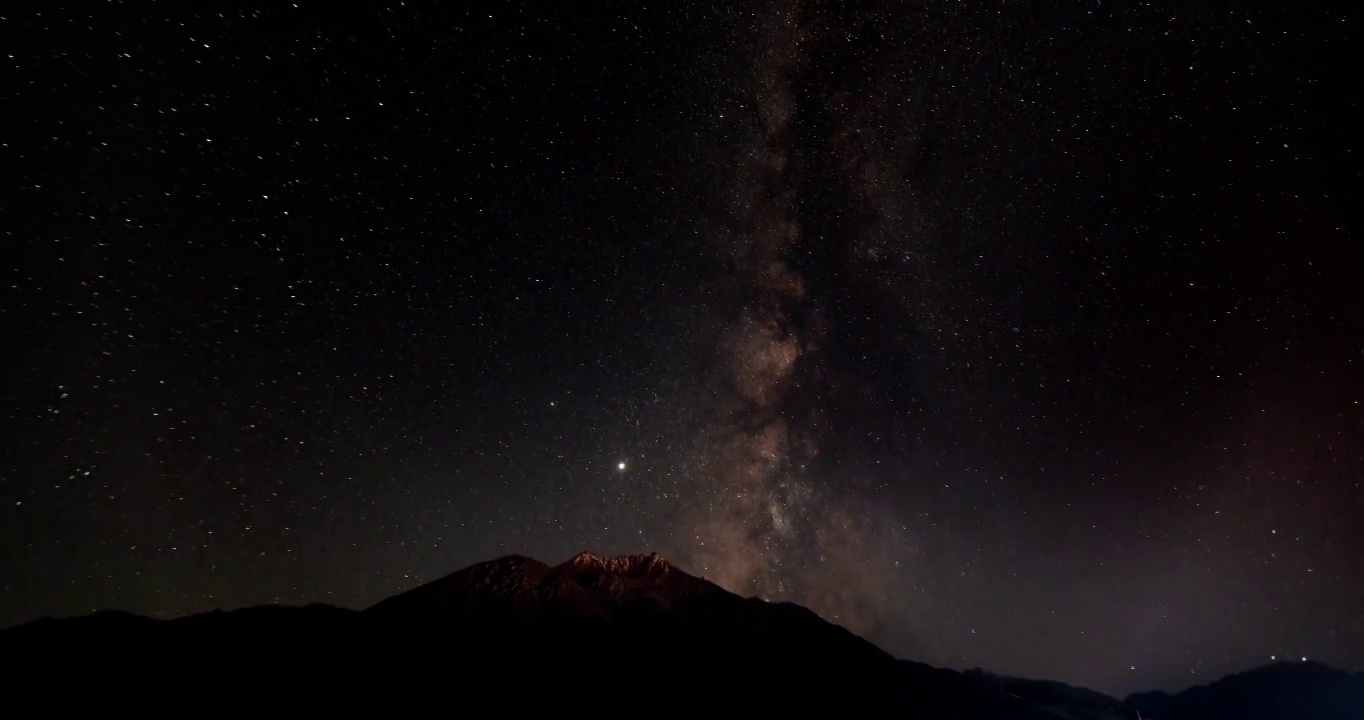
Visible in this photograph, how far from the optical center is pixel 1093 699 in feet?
432

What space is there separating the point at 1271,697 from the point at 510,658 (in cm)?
18479

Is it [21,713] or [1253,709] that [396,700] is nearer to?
[21,713]

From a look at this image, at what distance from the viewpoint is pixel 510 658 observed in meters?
66.4

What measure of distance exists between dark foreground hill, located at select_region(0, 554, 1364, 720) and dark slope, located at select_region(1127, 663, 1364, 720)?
293ft

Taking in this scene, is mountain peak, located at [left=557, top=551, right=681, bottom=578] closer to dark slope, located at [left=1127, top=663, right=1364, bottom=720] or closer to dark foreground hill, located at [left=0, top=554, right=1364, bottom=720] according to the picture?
dark foreground hill, located at [left=0, top=554, right=1364, bottom=720]

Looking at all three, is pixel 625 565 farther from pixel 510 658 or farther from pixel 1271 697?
pixel 1271 697

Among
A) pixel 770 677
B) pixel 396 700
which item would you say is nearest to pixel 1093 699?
pixel 770 677

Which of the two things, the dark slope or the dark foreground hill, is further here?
the dark slope

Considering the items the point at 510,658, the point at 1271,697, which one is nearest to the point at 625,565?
the point at 510,658

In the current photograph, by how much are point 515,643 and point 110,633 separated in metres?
38.6

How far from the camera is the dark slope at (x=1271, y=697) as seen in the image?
140 metres

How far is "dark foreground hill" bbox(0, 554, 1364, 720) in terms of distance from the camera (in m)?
53.8

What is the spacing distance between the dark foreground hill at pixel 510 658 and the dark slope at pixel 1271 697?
89.2 metres

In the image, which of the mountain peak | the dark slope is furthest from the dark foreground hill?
the dark slope
